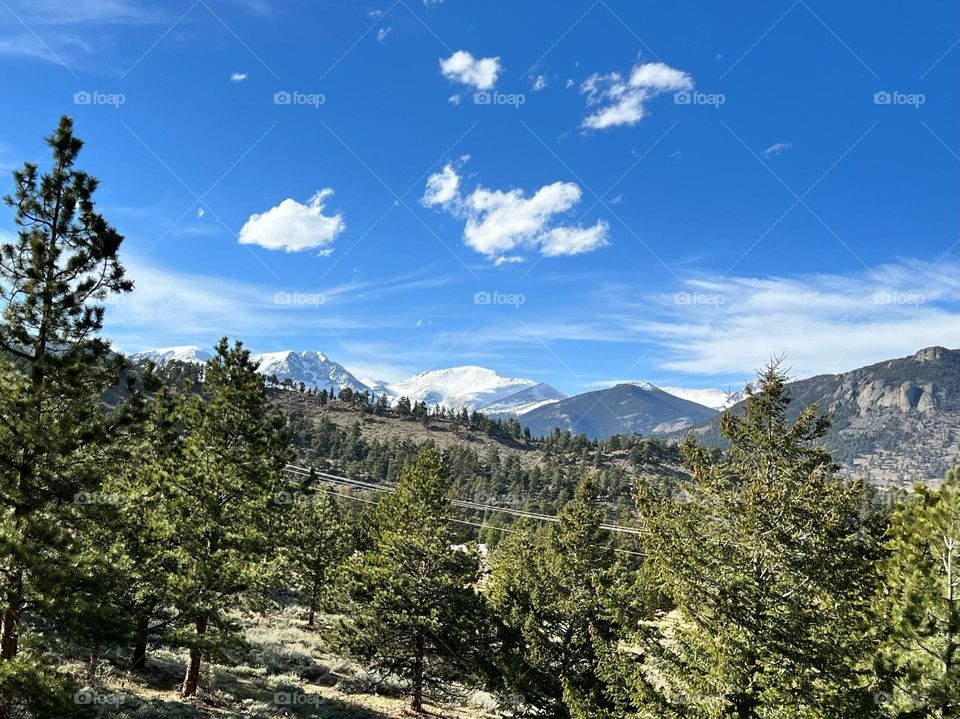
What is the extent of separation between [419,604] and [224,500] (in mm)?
10176

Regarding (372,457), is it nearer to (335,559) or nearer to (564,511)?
(335,559)

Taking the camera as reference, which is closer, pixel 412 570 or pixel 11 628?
pixel 11 628

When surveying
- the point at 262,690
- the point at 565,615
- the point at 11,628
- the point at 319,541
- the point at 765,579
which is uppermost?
the point at 765,579

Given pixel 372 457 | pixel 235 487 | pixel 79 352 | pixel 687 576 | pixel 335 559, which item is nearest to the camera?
pixel 687 576

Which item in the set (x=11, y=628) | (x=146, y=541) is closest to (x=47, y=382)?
(x=11, y=628)

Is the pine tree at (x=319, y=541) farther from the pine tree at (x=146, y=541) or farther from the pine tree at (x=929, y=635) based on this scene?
the pine tree at (x=929, y=635)

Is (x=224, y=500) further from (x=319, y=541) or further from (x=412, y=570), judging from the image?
(x=319, y=541)

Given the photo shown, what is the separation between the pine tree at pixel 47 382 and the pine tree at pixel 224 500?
21.7 feet

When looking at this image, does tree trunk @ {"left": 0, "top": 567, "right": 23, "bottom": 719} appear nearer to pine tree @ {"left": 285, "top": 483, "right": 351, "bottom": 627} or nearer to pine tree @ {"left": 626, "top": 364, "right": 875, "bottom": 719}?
pine tree @ {"left": 626, "top": 364, "right": 875, "bottom": 719}

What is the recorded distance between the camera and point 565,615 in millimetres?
20953

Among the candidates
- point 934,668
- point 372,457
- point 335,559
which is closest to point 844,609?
point 934,668

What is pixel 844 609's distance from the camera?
11.2 meters

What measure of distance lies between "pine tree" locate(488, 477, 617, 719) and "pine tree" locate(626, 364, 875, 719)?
24.6 feet

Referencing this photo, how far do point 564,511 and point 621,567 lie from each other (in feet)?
9.93
